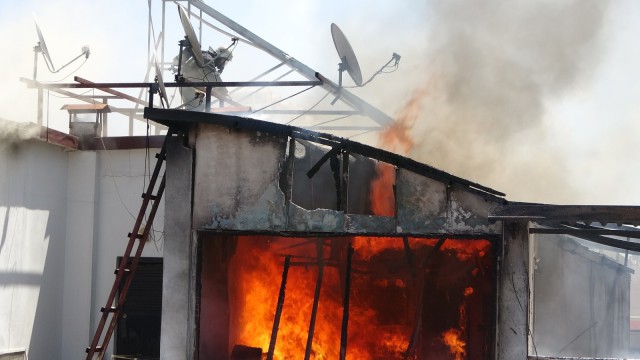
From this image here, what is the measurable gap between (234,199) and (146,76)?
9.60 m

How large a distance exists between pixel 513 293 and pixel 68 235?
9.47 meters

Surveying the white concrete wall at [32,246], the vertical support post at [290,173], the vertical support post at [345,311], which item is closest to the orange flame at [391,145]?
the vertical support post at [345,311]

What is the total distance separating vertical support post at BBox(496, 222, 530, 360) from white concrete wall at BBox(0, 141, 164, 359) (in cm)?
756

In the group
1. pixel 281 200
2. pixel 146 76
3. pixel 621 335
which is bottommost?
pixel 621 335

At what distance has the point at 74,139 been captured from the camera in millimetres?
15664

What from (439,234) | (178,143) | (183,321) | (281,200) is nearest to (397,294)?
(439,234)

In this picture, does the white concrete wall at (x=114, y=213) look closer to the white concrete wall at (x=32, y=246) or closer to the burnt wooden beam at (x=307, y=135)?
the white concrete wall at (x=32, y=246)

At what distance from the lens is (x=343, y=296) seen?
12.4 metres

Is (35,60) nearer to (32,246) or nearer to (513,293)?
(32,246)

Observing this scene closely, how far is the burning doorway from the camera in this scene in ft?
37.7

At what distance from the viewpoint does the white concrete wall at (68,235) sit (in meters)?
14.6

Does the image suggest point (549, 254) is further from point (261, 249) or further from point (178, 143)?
point (178, 143)

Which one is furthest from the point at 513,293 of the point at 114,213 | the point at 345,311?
the point at 114,213

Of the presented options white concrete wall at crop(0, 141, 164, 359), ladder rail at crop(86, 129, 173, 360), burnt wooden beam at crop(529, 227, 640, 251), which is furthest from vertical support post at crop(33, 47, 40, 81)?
burnt wooden beam at crop(529, 227, 640, 251)
